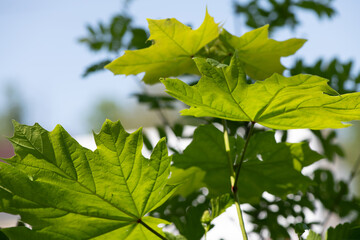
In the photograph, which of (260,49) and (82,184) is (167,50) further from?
(82,184)

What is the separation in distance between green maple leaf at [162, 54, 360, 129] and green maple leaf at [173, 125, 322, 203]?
0.39ft

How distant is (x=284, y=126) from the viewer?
0.54 meters

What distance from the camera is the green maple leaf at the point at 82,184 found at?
43 cm

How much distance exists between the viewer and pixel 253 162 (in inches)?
25.5

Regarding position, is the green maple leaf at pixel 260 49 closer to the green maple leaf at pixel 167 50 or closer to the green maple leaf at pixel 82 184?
the green maple leaf at pixel 167 50

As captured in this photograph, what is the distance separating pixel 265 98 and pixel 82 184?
0.92 feet

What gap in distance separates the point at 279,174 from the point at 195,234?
193mm

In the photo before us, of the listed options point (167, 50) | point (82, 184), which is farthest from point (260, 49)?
point (82, 184)

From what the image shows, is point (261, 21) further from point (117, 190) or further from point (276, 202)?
point (117, 190)

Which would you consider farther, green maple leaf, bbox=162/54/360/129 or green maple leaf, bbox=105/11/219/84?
green maple leaf, bbox=105/11/219/84

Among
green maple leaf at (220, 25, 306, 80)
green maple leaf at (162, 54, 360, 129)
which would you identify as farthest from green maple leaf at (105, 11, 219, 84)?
green maple leaf at (162, 54, 360, 129)

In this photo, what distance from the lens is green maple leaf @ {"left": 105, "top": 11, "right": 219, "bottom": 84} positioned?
605 mm

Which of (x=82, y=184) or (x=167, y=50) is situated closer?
(x=82, y=184)

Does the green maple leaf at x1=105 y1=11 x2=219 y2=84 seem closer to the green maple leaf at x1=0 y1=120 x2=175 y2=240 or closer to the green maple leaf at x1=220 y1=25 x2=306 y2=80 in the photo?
the green maple leaf at x1=220 y1=25 x2=306 y2=80
